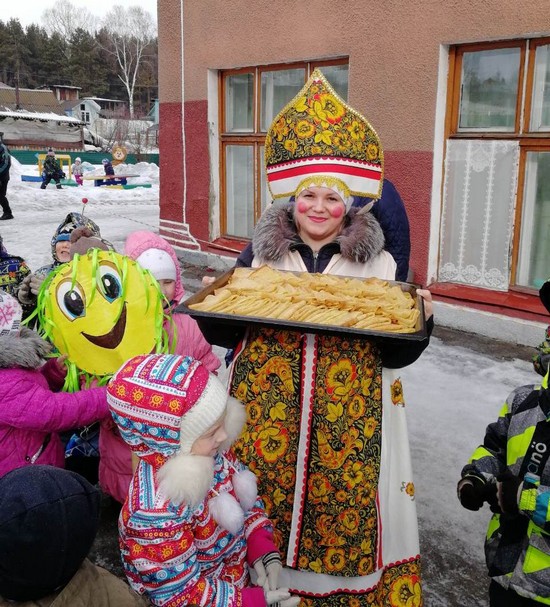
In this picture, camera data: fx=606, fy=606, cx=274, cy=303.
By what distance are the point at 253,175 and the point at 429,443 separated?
485 centimetres

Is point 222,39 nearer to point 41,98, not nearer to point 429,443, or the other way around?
point 429,443

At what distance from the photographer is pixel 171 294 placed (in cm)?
309

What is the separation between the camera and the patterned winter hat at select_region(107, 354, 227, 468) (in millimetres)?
1434

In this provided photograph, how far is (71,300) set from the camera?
2127mm

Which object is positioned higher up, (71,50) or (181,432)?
(71,50)

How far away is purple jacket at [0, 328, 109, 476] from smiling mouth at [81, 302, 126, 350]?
158 millimetres

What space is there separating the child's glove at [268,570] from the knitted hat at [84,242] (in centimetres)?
185

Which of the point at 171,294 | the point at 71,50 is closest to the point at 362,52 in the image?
the point at 171,294

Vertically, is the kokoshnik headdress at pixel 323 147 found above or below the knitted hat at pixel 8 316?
above

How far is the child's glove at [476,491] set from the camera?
174 cm

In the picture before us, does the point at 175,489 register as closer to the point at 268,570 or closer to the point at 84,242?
the point at 268,570

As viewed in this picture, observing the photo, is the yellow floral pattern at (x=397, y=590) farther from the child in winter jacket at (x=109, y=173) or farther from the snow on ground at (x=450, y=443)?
the child in winter jacket at (x=109, y=173)

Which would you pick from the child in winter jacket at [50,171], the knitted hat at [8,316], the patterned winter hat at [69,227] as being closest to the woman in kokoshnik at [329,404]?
the knitted hat at [8,316]

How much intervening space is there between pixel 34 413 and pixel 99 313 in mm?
397
